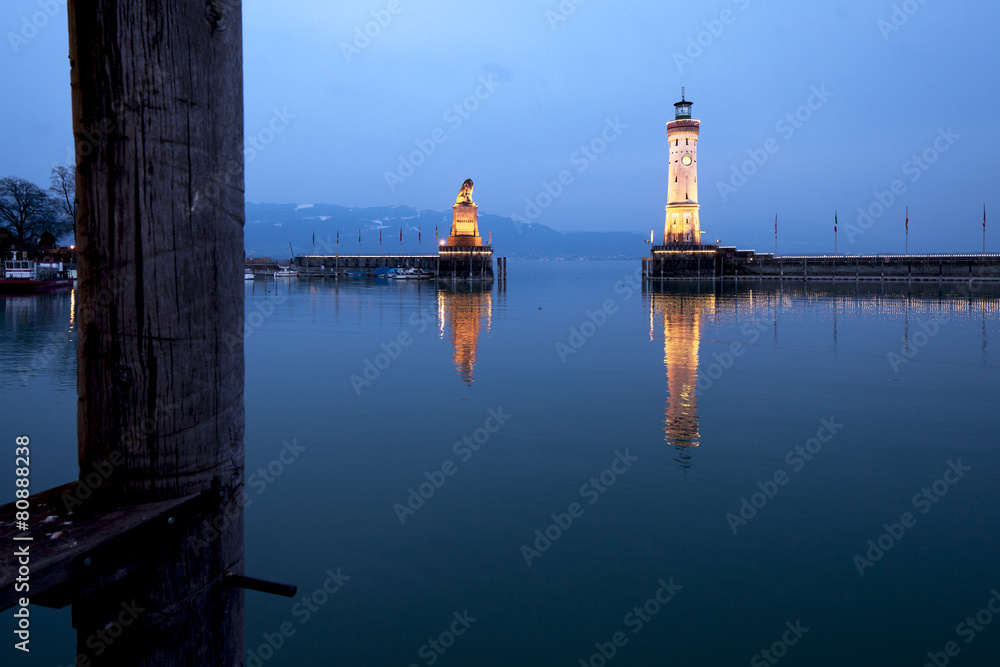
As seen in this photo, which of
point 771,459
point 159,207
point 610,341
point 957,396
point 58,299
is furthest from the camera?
point 58,299

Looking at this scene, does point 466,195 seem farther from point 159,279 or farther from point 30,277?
point 159,279

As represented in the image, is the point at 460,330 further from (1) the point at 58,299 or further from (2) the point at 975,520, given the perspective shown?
(1) the point at 58,299

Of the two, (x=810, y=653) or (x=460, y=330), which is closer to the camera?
(x=810, y=653)

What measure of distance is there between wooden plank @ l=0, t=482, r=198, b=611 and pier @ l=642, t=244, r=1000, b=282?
93810 mm

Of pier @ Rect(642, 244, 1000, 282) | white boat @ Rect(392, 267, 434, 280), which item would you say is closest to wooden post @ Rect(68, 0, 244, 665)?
pier @ Rect(642, 244, 1000, 282)

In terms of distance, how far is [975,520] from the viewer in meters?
8.87

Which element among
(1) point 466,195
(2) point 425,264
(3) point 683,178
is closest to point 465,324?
(1) point 466,195

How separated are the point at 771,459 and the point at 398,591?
664 cm

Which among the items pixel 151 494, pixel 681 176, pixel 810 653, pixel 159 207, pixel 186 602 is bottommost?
pixel 810 653

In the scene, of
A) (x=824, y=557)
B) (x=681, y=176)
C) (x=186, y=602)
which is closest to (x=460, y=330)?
(x=824, y=557)

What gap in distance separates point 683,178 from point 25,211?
2942 inches

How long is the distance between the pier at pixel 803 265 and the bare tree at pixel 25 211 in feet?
233

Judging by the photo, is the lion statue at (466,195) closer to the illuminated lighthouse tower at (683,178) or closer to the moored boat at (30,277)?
the illuminated lighthouse tower at (683,178)

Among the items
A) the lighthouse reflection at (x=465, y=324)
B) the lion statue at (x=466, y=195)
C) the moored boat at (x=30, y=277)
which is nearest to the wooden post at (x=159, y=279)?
the lighthouse reflection at (x=465, y=324)
